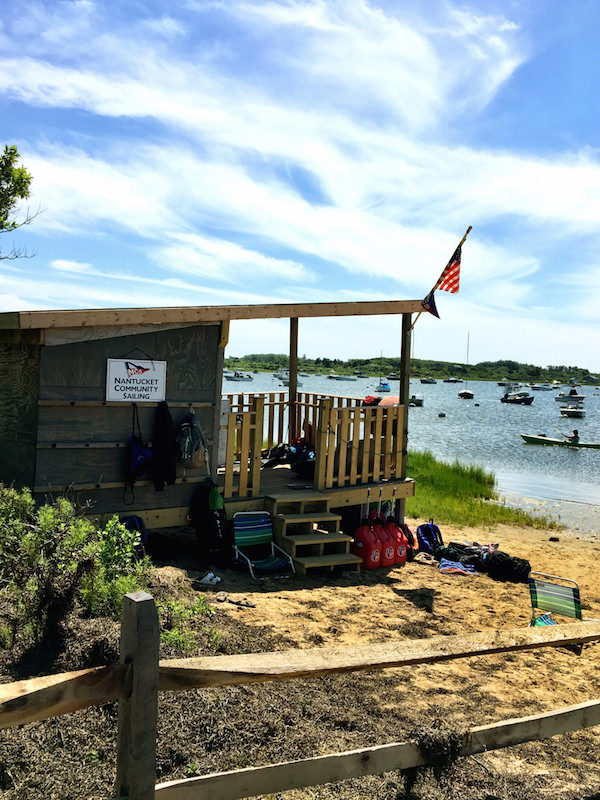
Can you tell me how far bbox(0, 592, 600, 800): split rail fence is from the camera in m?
2.15

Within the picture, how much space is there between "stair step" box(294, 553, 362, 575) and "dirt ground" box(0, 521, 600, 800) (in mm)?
191

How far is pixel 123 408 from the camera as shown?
823cm

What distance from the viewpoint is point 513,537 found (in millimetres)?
14656

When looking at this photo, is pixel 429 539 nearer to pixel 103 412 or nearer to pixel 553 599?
pixel 553 599

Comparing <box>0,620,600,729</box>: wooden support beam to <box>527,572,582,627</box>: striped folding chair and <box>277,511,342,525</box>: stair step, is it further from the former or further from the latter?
<box>277,511,342,525</box>: stair step

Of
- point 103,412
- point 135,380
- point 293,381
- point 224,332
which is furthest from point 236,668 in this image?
point 293,381

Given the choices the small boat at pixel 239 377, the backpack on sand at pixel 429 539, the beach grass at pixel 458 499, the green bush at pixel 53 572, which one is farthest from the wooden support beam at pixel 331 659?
the small boat at pixel 239 377

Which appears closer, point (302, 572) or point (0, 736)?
point (0, 736)

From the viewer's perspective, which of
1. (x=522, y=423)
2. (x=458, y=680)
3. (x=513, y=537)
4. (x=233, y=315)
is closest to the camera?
(x=458, y=680)

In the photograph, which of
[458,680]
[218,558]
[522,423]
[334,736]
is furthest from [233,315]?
[522,423]

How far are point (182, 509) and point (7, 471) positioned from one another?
7.20 feet

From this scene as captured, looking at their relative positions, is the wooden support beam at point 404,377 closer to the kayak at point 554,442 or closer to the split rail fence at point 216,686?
the split rail fence at point 216,686

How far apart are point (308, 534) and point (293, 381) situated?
3963 millimetres

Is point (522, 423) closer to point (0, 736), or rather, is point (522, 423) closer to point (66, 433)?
point (66, 433)
